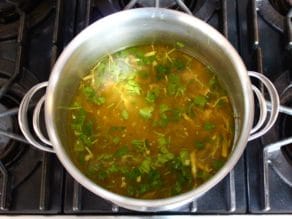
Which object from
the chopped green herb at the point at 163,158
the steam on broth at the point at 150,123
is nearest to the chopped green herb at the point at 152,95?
the steam on broth at the point at 150,123

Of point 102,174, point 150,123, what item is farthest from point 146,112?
point 102,174

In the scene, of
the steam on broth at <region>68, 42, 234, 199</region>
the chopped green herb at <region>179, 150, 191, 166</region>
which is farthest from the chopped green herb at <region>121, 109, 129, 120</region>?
the chopped green herb at <region>179, 150, 191, 166</region>

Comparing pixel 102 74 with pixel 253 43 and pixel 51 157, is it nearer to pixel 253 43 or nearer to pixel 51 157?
pixel 51 157

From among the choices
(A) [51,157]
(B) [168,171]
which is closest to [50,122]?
(A) [51,157]

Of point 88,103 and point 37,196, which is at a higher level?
point 88,103

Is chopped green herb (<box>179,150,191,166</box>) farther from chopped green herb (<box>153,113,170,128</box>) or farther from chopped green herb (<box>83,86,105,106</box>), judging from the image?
chopped green herb (<box>83,86,105,106</box>)

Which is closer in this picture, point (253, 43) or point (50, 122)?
point (50, 122)
